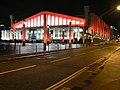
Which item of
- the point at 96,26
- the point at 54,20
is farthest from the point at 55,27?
the point at 96,26

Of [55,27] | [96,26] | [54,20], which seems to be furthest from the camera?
[96,26]

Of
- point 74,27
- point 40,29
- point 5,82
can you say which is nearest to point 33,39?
point 40,29

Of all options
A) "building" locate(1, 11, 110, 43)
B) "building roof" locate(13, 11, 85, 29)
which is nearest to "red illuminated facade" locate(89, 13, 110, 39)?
"building" locate(1, 11, 110, 43)

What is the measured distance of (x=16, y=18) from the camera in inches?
5369

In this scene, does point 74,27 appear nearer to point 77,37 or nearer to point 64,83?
point 77,37

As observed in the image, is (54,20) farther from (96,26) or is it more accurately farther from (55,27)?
(96,26)

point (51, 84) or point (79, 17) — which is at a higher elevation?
point (79, 17)

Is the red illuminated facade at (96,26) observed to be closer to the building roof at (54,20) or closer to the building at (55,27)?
the building at (55,27)

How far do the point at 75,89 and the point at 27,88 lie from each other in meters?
1.78

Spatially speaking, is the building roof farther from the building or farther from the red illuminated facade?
the red illuminated facade

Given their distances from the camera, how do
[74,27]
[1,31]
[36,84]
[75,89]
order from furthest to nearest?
[1,31] → [74,27] → [36,84] → [75,89]

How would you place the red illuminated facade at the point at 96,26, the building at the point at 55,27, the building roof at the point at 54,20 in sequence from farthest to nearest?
the red illuminated facade at the point at 96,26
the building roof at the point at 54,20
the building at the point at 55,27

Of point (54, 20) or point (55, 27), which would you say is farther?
point (55, 27)

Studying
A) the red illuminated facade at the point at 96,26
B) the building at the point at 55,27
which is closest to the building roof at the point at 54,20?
the building at the point at 55,27
